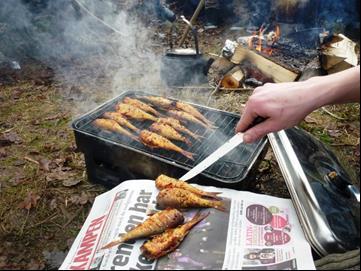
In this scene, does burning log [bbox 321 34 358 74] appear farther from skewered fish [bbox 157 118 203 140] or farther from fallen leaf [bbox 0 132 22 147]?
fallen leaf [bbox 0 132 22 147]

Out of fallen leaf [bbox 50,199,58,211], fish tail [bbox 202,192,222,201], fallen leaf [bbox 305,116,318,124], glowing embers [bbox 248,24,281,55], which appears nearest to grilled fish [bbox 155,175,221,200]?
fish tail [bbox 202,192,222,201]

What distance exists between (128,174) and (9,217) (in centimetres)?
125

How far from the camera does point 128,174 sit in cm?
348

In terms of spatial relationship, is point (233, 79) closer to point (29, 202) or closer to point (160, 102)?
point (160, 102)

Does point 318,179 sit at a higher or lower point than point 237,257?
higher

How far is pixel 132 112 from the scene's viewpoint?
12.2ft

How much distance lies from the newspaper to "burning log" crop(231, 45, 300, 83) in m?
3.95

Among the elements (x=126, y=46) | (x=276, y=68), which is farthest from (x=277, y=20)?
(x=126, y=46)

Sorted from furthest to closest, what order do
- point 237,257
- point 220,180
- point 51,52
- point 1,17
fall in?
1. point 51,52
2. point 1,17
3. point 220,180
4. point 237,257

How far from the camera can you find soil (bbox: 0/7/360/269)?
3242mm

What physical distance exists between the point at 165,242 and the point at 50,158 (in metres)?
2.61

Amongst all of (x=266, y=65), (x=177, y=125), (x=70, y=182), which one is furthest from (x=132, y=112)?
(x=266, y=65)

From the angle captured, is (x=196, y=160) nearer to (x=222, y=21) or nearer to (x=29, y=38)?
(x=29, y=38)

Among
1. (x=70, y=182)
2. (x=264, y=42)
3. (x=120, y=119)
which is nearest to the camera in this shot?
(x=120, y=119)
